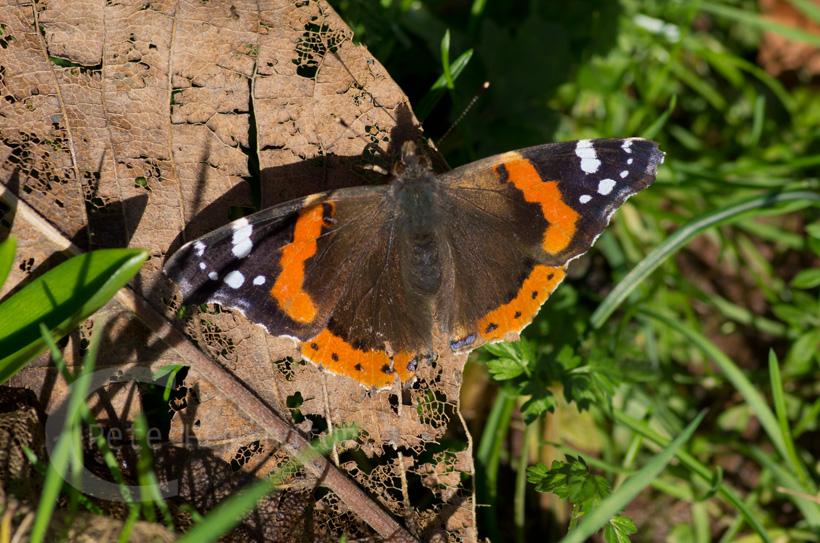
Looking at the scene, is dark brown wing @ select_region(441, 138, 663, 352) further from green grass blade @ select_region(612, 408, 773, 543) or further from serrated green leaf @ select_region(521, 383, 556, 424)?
green grass blade @ select_region(612, 408, 773, 543)

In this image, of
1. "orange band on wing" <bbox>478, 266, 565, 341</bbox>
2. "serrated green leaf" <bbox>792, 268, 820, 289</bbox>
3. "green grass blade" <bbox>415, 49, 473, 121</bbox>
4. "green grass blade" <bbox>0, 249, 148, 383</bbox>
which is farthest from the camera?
"serrated green leaf" <bbox>792, 268, 820, 289</bbox>

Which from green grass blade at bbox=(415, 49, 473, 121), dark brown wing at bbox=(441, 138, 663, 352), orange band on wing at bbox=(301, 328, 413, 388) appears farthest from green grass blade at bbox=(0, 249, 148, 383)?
green grass blade at bbox=(415, 49, 473, 121)

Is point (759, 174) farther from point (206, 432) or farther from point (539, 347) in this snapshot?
point (206, 432)

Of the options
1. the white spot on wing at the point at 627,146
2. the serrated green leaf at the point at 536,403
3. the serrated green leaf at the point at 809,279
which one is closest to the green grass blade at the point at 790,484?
the serrated green leaf at the point at 809,279

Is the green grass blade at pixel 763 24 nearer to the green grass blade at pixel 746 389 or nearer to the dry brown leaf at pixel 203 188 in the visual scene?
the green grass blade at pixel 746 389

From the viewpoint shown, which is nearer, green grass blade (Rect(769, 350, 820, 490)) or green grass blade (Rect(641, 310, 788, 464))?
green grass blade (Rect(769, 350, 820, 490))

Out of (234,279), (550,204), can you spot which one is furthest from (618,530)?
(234,279)

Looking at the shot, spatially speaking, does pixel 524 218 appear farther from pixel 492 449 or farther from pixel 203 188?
pixel 203 188
